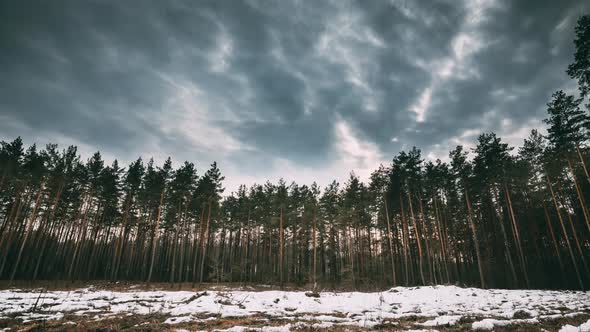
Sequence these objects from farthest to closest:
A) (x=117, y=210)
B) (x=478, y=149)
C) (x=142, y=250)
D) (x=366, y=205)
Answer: (x=142, y=250)
(x=117, y=210)
(x=366, y=205)
(x=478, y=149)

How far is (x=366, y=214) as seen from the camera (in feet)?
112

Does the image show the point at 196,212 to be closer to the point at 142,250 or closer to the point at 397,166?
the point at 142,250

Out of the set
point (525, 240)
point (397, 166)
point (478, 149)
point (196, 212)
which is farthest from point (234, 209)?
point (525, 240)

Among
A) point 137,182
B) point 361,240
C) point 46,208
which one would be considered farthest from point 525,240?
point 46,208

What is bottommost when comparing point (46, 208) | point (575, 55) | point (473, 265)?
point (473, 265)

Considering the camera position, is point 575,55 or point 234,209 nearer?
point 575,55

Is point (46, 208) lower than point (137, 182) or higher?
lower

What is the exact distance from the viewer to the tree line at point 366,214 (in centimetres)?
2288

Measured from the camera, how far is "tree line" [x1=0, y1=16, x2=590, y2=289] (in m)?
22.9

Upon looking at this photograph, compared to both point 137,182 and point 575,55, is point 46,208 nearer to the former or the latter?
point 137,182

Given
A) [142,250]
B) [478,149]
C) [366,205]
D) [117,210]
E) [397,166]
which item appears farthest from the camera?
[142,250]

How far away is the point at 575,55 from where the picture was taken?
14289 mm

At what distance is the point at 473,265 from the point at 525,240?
655 cm

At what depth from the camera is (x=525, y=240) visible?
26984 mm
